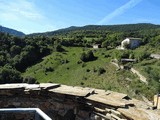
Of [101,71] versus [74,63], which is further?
[74,63]

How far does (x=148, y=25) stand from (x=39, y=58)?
81.4m

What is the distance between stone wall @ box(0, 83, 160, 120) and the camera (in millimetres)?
4113

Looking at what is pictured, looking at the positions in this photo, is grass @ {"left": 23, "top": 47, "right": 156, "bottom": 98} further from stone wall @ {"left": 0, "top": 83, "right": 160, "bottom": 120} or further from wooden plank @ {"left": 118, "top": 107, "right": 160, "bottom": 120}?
wooden plank @ {"left": 118, "top": 107, "right": 160, "bottom": 120}

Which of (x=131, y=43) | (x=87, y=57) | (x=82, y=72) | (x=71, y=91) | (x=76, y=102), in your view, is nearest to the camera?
(x=76, y=102)

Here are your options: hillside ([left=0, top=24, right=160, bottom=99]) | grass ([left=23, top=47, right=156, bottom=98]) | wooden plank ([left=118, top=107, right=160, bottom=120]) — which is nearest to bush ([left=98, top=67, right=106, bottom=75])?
hillside ([left=0, top=24, right=160, bottom=99])

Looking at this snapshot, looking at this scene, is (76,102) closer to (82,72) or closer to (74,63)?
(82,72)

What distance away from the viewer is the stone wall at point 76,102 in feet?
13.5

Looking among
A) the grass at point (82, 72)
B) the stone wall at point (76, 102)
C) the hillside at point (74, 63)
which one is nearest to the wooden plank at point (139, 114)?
the stone wall at point (76, 102)

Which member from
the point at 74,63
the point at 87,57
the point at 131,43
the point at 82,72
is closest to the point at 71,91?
the point at 82,72

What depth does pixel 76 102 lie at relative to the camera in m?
4.80

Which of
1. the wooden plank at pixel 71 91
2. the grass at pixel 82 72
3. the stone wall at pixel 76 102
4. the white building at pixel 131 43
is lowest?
the grass at pixel 82 72

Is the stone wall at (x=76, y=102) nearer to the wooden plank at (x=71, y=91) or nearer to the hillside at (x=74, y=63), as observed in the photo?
the wooden plank at (x=71, y=91)

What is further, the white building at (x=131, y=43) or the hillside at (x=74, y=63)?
the white building at (x=131, y=43)

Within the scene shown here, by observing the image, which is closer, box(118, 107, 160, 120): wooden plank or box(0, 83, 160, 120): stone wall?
box(118, 107, 160, 120): wooden plank
